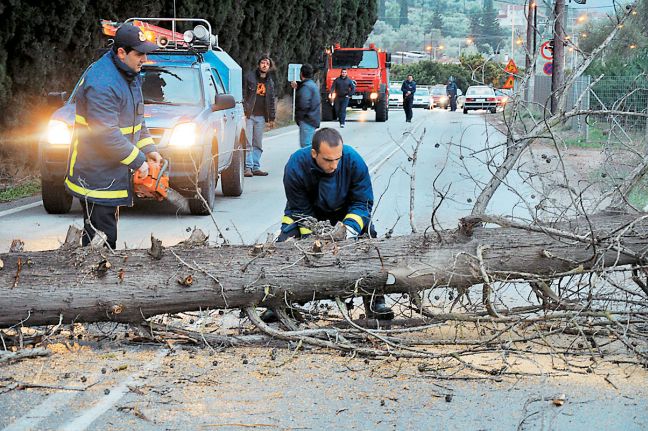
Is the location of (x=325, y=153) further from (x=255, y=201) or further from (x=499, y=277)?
(x=255, y=201)

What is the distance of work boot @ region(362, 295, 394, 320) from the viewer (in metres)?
6.67

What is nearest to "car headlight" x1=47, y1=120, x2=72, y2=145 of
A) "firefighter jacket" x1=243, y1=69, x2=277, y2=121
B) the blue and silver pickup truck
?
the blue and silver pickup truck

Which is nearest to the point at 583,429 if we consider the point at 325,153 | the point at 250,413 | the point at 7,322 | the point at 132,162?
the point at 250,413

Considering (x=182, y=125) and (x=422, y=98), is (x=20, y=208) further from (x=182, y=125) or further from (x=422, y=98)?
(x=422, y=98)

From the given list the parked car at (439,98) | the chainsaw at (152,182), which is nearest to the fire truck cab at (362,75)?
the parked car at (439,98)

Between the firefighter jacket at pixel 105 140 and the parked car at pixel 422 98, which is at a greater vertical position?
the firefighter jacket at pixel 105 140

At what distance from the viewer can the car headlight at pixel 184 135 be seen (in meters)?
12.1

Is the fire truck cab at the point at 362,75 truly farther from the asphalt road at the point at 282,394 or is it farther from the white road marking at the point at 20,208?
the asphalt road at the point at 282,394

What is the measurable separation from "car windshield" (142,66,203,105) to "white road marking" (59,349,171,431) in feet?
23.3

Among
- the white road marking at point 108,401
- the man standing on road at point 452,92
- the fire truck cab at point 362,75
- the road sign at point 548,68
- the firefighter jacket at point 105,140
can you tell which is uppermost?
the firefighter jacket at point 105,140

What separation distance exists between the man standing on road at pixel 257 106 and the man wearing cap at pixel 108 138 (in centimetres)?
1010

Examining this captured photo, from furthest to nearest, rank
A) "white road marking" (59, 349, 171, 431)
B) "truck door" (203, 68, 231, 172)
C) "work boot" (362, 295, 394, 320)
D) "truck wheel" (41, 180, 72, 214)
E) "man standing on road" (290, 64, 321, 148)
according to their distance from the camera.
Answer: "man standing on road" (290, 64, 321, 148)
"truck door" (203, 68, 231, 172)
"truck wheel" (41, 180, 72, 214)
"work boot" (362, 295, 394, 320)
"white road marking" (59, 349, 171, 431)

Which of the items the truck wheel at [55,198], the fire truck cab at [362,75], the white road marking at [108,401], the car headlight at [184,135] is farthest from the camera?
the fire truck cab at [362,75]

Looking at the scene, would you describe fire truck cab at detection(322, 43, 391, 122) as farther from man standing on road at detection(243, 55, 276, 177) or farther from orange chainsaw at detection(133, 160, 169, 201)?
orange chainsaw at detection(133, 160, 169, 201)
